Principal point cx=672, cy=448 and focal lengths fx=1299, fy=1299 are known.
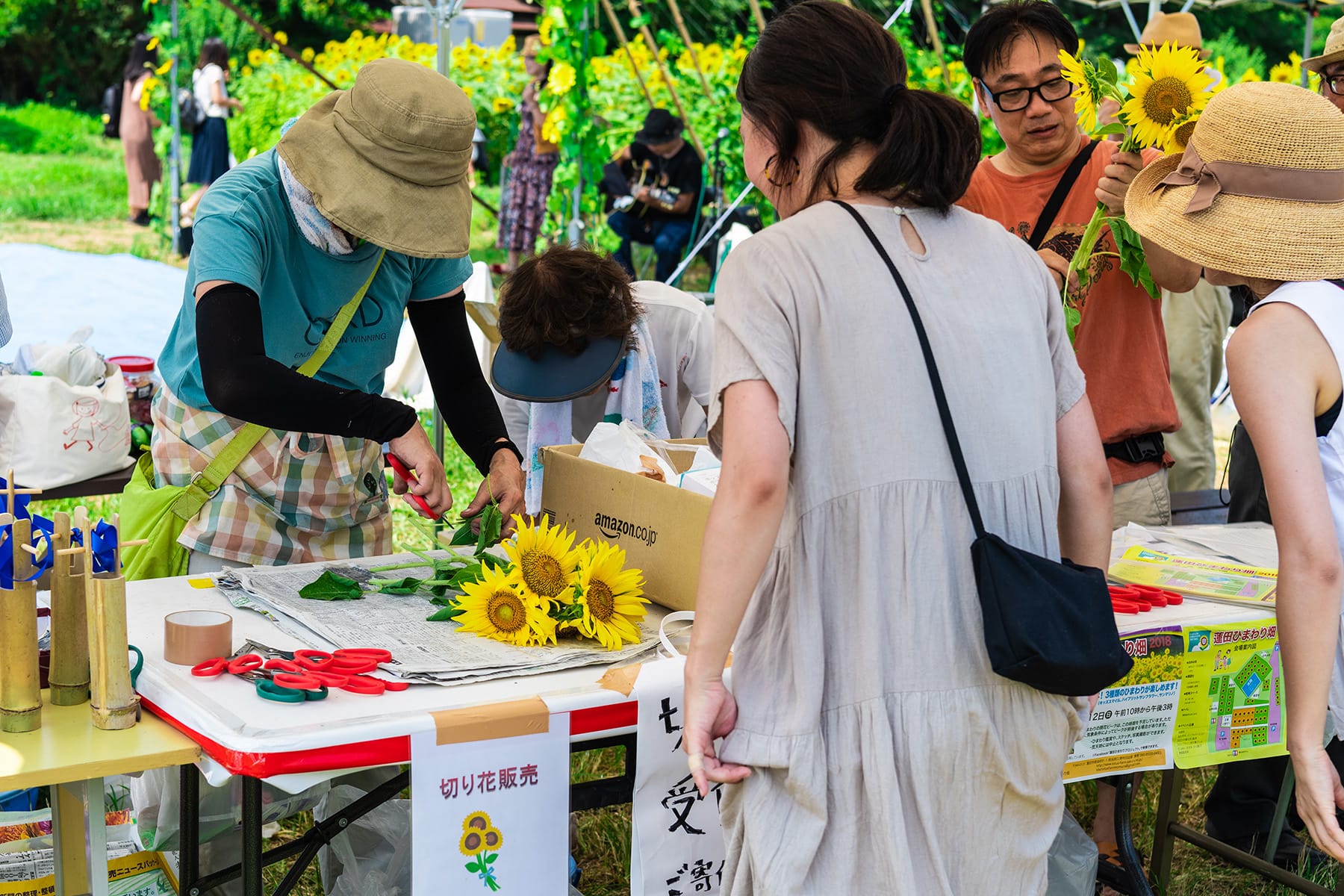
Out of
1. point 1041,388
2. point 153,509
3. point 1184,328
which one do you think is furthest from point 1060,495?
point 1184,328

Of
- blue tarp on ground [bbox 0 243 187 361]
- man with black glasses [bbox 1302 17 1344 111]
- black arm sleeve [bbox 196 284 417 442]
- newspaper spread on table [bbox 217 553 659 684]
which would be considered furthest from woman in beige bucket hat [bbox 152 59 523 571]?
blue tarp on ground [bbox 0 243 187 361]

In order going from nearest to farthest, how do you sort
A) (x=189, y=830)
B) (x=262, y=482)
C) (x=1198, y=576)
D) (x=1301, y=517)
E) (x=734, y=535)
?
(x=734, y=535), (x=1301, y=517), (x=189, y=830), (x=262, y=482), (x=1198, y=576)

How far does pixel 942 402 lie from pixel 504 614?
0.80 metres

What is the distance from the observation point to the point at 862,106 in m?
1.43

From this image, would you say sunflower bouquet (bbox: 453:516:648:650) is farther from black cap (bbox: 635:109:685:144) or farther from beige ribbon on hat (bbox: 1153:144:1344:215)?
black cap (bbox: 635:109:685:144)

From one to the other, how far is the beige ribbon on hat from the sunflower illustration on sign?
1258 mm

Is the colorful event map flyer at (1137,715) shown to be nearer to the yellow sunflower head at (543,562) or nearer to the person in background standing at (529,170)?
the yellow sunflower head at (543,562)

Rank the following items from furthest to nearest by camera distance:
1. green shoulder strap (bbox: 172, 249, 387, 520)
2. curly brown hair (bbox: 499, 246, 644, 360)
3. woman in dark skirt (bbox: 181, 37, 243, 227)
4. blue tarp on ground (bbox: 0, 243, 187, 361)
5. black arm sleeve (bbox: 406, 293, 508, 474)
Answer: woman in dark skirt (bbox: 181, 37, 243, 227) → blue tarp on ground (bbox: 0, 243, 187, 361) → curly brown hair (bbox: 499, 246, 644, 360) → black arm sleeve (bbox: 406, 293, 508, 474) → green shoulder strap (bbox: 172, 249, 387, 520)

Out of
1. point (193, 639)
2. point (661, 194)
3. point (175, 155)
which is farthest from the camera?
point (175, 155)

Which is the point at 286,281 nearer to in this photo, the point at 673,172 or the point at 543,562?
the point at 543,562

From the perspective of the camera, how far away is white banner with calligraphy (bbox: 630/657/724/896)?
5.83ft

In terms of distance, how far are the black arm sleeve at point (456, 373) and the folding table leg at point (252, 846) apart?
859mm

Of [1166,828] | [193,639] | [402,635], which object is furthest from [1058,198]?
[193,639]

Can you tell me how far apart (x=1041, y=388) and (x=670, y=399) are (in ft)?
5.78
